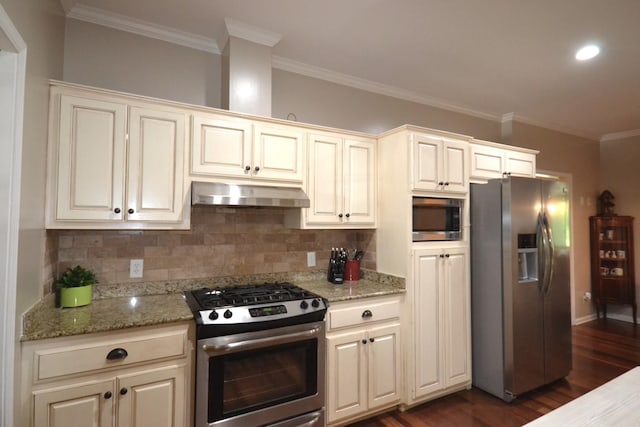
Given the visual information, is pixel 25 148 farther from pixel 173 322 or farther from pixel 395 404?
pixel 395 404

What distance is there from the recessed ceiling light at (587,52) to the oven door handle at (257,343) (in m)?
3.02

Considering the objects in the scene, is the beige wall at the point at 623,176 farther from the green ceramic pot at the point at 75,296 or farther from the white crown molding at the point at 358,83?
the green ceramic pot at the point at 75,296

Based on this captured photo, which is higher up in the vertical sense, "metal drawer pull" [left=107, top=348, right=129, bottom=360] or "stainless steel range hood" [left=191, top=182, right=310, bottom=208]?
"stainless steel range hood" [left=191, top=182, right=310, bottom=208]

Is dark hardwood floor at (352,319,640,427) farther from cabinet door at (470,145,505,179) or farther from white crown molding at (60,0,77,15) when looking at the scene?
white crown molding at (60,0,77,15)

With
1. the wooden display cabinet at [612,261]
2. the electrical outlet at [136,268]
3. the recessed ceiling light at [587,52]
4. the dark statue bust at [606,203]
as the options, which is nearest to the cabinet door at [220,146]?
the electrical outlet at [136,268]

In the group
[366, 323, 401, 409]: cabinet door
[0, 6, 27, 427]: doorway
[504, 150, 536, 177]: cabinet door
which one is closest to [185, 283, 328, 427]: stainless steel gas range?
[366, 323, 401, 409]: cabinet door

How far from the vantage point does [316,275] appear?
9.32ft

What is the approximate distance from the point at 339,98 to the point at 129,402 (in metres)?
2.76

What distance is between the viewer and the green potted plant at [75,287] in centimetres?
181

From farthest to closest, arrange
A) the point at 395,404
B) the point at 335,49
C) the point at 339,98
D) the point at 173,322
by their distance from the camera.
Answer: the point at 339,98 → the point at 335,49 → the point at 395,404 → the point at 173,322

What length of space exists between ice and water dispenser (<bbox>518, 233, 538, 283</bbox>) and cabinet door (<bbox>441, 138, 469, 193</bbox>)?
24.9 inches

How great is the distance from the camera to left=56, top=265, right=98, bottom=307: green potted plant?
181 cm

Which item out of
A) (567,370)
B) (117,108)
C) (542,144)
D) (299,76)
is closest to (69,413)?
(117,108)

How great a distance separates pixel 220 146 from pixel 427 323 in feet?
6.72
